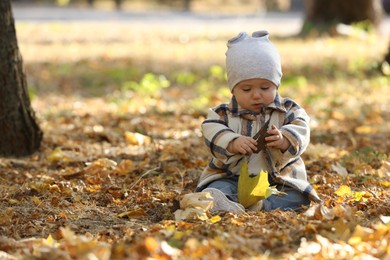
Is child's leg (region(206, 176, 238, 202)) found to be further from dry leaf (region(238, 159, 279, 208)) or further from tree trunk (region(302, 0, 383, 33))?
tree trunk (region(302, 0, 383, 33))

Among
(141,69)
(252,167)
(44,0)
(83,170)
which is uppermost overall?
(252,167)

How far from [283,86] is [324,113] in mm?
1544

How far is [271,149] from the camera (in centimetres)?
426

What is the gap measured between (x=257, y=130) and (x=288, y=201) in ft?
1.35

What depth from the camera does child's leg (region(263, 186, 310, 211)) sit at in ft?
13.9

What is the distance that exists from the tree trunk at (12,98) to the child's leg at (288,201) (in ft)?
7.31

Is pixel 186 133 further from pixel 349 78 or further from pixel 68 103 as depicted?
pixel 349 78

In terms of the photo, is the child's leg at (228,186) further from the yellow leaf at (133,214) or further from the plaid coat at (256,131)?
the yellow leaf at (133,214)

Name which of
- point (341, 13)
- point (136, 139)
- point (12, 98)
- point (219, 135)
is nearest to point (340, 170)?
point (219, 135)

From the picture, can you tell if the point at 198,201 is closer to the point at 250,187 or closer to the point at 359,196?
the point at 250,187

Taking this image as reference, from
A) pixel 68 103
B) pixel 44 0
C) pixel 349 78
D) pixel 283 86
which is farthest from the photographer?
pixel 44 0

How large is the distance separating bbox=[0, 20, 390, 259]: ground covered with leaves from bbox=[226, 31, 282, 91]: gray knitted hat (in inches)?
28.5

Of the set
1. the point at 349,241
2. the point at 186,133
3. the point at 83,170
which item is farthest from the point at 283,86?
the point at 349,241

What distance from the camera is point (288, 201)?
4242 mm
